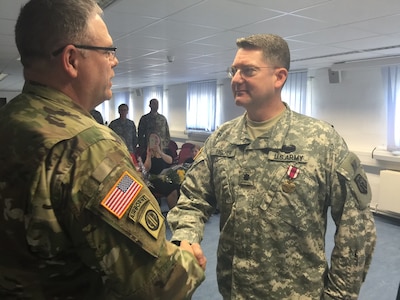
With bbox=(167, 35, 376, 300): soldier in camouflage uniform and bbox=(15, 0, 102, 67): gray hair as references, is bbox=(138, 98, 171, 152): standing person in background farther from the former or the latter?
bbox=(15, 0, 102, 67): gray hair

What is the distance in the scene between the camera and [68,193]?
682mm

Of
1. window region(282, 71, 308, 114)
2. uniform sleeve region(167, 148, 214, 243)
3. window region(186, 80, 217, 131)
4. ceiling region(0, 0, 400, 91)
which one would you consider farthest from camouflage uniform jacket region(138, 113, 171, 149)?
uniform sleeve region(167, 148, 214, 243)

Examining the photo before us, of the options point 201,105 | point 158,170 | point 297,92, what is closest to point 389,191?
point 297,92

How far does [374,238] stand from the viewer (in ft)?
4.30

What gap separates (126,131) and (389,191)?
4418 millimetres

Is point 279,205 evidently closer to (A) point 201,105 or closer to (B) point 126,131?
(B) point 126,131

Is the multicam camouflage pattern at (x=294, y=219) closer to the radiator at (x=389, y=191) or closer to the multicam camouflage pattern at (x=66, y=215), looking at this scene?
the multicam camouflage pattern at (x=66, y=215)

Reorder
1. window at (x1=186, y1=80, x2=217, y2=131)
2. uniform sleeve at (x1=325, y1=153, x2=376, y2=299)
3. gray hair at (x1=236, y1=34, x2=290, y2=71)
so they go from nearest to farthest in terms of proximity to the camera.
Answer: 1. uniform sleeve at (x1=325, y1=153, x2=376, y2=299)
2. gray hair at (x1=236, y1=34, x2=290, y2=71)
3. window at (x1=186, y1=80, x2=217, y2=131)

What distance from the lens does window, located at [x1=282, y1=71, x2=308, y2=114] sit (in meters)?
6.12

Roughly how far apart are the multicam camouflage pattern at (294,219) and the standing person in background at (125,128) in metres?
5.03

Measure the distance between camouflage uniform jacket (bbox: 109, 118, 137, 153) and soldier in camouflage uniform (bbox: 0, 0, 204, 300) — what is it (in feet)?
18.3

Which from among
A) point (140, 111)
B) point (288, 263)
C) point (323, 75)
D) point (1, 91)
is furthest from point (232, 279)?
point (1, 91)

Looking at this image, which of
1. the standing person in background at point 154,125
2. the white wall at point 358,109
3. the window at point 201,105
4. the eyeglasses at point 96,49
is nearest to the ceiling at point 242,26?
the white wall at point 358,109

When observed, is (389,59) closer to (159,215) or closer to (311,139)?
(311,139)
